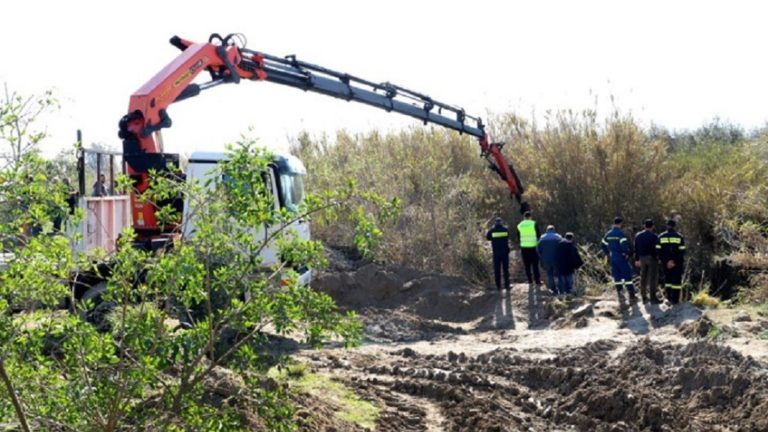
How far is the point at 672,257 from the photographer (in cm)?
1906

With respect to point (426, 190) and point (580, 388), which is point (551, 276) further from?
point (580, 388)

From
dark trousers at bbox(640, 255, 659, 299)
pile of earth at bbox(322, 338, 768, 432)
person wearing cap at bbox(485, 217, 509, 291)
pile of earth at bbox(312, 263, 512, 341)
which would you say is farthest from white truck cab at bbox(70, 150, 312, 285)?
dark trousers at bbox(640, 255, 659, 299)

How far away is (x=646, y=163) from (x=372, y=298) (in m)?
8.45

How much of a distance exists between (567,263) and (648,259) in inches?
100

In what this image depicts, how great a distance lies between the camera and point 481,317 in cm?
2192

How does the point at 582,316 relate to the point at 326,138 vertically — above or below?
below

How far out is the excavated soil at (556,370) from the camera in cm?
1194

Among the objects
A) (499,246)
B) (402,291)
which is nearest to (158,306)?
(402,291)

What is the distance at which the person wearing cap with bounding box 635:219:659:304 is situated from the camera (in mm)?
19594

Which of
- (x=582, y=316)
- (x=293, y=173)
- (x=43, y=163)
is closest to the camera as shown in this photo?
(x=43, y=163)

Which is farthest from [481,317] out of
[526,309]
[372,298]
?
[372,298]

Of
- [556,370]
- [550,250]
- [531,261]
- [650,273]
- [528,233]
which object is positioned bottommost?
[556,370]

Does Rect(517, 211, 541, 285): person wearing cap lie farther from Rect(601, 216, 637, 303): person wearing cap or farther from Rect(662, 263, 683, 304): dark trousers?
Rect(662, 263, 683, 304): dark trousers

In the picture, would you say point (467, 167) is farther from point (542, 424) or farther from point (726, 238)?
point (542, 424)
